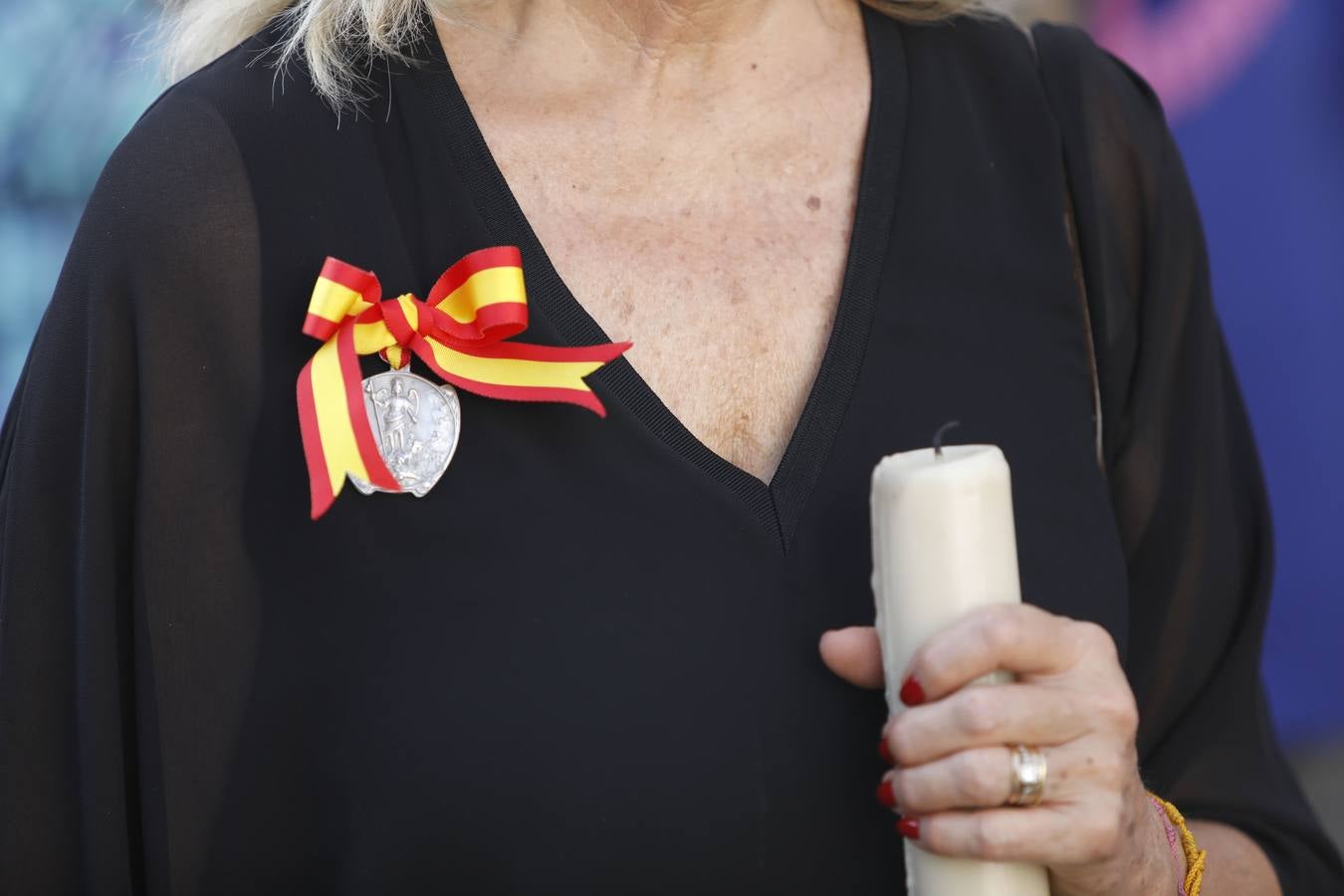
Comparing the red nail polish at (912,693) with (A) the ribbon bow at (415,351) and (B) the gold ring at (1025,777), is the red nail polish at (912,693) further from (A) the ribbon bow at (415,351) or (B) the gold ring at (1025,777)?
(A) the ribbon bow at (415,351)

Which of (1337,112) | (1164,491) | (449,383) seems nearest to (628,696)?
(449,383)

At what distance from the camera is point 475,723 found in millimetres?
1061

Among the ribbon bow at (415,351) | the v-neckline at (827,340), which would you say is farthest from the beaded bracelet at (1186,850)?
the ribbon bow at (415,351)

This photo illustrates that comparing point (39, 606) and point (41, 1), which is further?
point (41, 1)

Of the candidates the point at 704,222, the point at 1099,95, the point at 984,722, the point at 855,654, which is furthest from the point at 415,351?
the point at 1099,95

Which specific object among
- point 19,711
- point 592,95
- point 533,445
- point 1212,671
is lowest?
point 1212,671

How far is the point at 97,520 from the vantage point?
109 centimetres

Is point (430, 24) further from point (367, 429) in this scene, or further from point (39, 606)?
point (39, 606)

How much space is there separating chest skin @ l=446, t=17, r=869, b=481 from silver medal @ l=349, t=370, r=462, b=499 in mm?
167

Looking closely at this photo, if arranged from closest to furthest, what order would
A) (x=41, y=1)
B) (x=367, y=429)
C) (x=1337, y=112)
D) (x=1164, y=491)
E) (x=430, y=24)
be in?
(x=367, y=429), (x=430, y=24), (x=1164, y=491), (x=41, y=1), (x=1337, y=112)

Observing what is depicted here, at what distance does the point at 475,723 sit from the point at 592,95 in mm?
581

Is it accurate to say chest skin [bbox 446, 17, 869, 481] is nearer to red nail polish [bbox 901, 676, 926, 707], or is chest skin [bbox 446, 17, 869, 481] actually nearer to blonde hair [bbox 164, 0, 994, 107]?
blonde hair [bbox 164, 0, 994, 107]

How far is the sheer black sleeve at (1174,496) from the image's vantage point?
135 centimetres

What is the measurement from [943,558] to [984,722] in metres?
0.11
